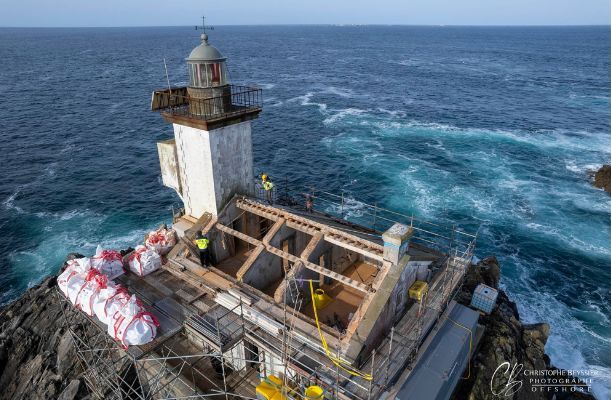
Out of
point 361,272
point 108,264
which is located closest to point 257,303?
point 361,272

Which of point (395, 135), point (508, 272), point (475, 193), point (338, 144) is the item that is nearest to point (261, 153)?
point (338, 144)

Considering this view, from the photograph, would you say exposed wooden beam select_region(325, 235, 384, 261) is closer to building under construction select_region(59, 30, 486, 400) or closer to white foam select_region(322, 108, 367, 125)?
building under construction select_region(59, 30, 486, 400)

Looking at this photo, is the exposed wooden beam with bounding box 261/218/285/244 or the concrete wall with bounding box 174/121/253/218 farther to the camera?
the concrete wall with bounding box 174/121/253/218

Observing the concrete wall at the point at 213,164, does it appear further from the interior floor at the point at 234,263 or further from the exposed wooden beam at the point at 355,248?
the exposed wooden beam at the point at 355,248

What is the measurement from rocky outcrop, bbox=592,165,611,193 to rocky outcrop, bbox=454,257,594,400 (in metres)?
33.9

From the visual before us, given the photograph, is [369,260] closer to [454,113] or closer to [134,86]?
[454,113]

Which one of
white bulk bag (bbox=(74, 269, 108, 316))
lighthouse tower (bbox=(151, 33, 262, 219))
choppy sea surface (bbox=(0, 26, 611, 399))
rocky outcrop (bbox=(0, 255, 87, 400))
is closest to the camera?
white bulk bag (bbox=(74, 269, 108, 316))

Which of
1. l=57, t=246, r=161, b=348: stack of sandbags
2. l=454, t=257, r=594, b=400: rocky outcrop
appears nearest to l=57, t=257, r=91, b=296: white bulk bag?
l=57, t=246, r=161, b=348: stack of sandbags

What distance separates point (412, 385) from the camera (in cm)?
1689

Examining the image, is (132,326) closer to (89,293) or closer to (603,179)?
(89,293)

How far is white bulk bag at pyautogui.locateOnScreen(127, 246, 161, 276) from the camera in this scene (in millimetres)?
Answer: 22328

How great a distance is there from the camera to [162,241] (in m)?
23.9

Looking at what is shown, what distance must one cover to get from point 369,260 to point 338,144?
43.0 metres

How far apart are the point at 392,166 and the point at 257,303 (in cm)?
4255
